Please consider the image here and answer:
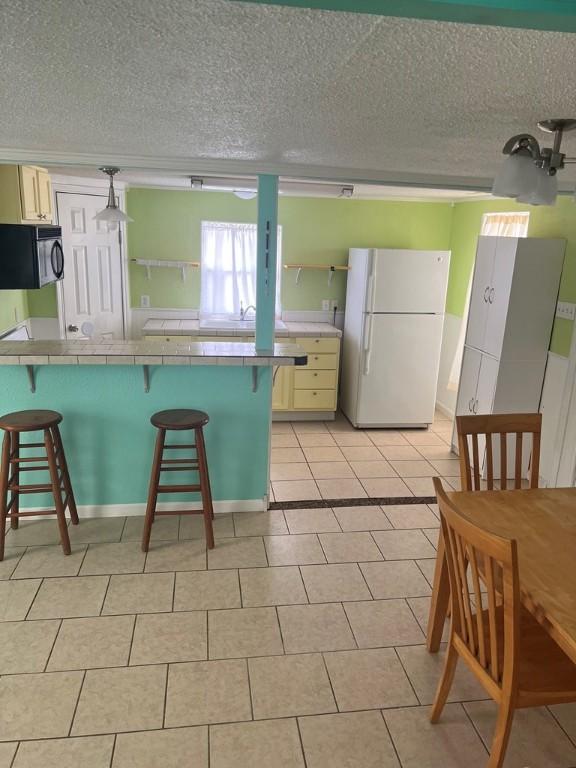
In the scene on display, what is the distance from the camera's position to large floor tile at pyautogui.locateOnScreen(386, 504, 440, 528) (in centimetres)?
345

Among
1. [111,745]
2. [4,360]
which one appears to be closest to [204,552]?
[111,745]

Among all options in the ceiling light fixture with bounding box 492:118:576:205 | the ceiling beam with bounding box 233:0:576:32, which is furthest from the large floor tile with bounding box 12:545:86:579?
the ceiling beam with bounding box 233:0:576:32

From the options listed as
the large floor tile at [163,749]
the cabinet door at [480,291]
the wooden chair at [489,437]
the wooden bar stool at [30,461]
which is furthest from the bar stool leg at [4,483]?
the cabinet door at [480,291]

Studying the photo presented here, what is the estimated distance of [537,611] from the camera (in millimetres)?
1623

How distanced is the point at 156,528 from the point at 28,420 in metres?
0.97

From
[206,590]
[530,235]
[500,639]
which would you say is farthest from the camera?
[530,235]

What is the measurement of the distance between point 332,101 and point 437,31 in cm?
61

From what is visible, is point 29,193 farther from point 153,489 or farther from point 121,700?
point 121,700

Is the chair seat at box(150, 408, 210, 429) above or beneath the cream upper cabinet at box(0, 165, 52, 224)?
beneath

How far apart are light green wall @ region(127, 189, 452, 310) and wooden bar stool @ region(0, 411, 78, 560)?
2592 millimetres

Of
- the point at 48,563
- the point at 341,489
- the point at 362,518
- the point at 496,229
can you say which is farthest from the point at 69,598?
the point at 496,229

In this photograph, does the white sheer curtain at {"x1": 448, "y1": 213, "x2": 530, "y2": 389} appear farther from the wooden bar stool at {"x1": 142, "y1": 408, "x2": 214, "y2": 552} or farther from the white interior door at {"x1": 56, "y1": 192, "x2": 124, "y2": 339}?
the white interior door at {"x1": 56, "y1": 192, "x2": 124, "y2": 339}

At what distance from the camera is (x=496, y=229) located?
15.5ft

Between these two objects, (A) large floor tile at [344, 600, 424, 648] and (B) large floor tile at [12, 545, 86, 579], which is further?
(B) large floor tile at [12, 545, 86, 579]
